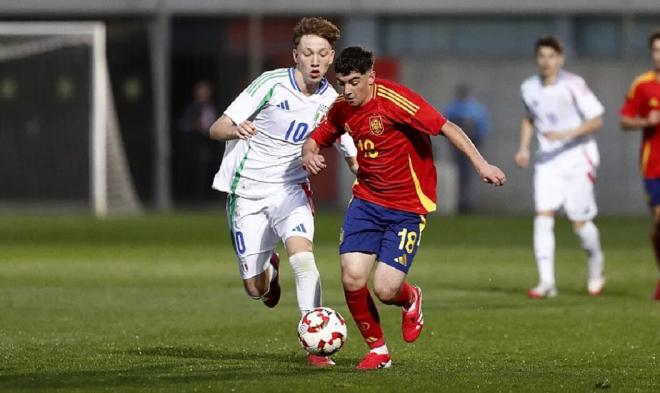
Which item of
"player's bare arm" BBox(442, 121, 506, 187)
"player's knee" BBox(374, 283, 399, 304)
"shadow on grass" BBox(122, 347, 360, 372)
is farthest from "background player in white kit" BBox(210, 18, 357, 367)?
"player's bare arm" BBox(442, 121, 506, 187)

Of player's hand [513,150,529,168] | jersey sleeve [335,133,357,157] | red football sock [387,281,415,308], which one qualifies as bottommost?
red football sock [387,281,415,308]

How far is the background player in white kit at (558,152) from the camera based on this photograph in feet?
49.5

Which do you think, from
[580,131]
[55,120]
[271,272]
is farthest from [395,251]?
[55,120]

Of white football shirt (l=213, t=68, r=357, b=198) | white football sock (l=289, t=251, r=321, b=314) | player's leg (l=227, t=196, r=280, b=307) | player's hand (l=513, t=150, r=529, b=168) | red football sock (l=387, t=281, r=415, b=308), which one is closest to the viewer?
red football sock (l=387, t=281, r=415, b=308)

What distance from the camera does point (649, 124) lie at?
49.1 ft

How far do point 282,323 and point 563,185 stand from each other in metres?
3.73

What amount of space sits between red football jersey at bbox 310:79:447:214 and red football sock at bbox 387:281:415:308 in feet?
1.66

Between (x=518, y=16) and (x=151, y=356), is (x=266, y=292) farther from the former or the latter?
(x=518, y=16)

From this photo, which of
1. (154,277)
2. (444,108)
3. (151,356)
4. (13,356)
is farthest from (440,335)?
(444,108)

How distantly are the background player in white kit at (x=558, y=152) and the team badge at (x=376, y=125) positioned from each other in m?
5.50

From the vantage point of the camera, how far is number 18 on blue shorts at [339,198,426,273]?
971 cm

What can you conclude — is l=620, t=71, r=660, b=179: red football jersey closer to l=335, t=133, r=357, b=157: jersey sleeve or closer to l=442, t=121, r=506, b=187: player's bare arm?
l=335, t=133, r=357, b=157: jersey sleeve

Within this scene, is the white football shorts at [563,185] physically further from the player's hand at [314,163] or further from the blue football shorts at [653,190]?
the player's hand at [314,163]

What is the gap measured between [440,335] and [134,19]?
20890 millimetres
